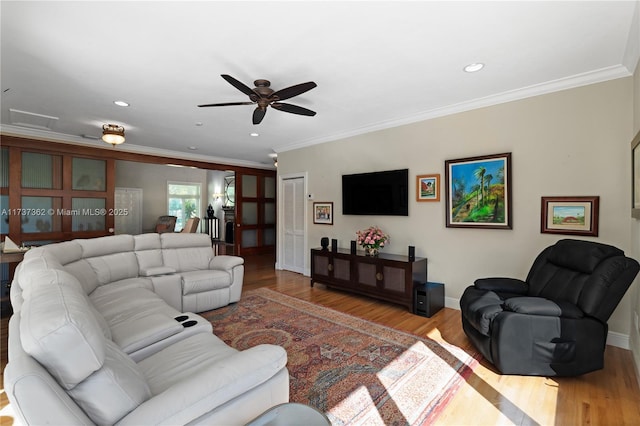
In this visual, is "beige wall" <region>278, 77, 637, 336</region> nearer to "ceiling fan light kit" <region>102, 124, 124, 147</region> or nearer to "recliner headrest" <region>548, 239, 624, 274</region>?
"recliner headrest" <region>548, 239, 624, 274</region>

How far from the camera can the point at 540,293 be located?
8.98ft

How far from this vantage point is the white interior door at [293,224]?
19.9 ft

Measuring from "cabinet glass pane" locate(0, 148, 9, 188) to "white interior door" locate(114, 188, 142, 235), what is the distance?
3.08m

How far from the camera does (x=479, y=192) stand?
363 centimetres

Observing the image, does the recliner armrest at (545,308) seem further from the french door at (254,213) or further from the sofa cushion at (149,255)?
the french door at (254,213)

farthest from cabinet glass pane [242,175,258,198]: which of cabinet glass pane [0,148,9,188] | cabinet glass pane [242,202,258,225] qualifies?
cabinet glass pane [0,148,9,188]

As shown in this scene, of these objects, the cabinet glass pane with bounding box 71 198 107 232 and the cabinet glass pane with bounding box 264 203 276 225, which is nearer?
the cabinet glass pane with bounding box 71 198 107 232

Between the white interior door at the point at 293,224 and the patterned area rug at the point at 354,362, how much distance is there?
7.57 ft

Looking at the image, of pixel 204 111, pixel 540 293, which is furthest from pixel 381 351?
pixel 204 111

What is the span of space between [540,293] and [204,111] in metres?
4.47

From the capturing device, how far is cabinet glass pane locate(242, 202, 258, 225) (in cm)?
816

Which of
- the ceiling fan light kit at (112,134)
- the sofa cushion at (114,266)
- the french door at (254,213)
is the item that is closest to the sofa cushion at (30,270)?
the sofa cushion at (114,266)

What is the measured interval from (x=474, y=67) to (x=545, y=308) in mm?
2219

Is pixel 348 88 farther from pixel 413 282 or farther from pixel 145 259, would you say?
pixel 145 259
